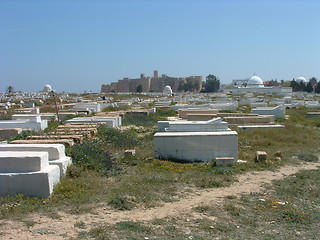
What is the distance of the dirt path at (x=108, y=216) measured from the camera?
12.6ft

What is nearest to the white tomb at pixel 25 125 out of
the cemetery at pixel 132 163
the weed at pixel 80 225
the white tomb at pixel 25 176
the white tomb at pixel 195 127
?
the cemetery at pixel 132 163

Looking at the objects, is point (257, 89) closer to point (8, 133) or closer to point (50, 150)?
point (8, 133)

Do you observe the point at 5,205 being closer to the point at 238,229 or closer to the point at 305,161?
the point at 238,229

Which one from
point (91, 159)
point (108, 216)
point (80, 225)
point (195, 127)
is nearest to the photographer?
point (80, 225)

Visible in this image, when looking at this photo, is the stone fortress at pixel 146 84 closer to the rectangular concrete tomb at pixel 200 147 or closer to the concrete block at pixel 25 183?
the rectangular concrete tomb at pixel 200 147

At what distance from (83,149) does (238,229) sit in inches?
169

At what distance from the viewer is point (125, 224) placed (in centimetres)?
416

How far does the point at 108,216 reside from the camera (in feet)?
14.7

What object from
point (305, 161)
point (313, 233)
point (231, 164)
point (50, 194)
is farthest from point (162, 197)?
point (305, 161)

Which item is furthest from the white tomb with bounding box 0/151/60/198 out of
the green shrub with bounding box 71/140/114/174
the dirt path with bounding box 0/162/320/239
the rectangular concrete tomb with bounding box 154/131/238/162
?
the rectangular concrete tomb with bounding box 154/131/238/162

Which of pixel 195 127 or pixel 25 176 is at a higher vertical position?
pixel 195 127

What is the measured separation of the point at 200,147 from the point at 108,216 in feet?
13.5

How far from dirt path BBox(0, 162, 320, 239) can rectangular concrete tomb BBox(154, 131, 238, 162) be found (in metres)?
1.75

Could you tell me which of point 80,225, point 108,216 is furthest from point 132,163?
point 80,225
